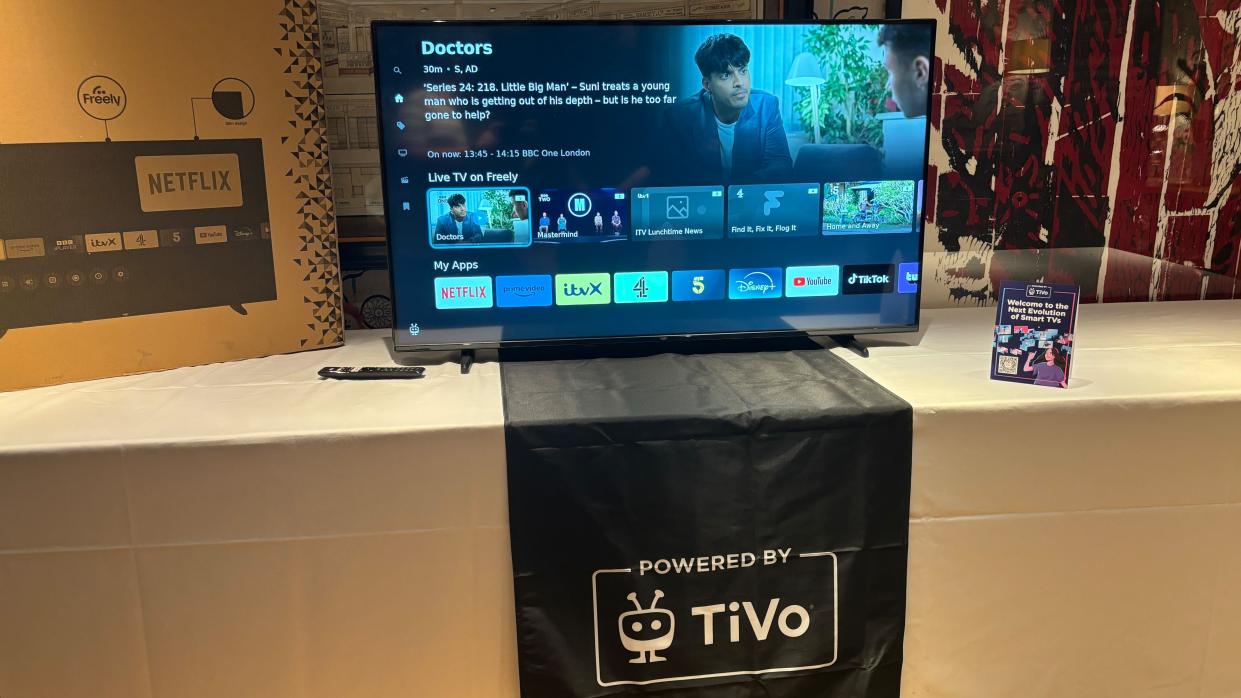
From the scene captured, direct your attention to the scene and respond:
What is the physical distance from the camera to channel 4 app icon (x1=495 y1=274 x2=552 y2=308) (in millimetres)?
1724

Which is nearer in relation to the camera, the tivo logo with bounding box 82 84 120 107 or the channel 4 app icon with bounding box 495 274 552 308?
the tivo logo with bounding box 82 84 120 107

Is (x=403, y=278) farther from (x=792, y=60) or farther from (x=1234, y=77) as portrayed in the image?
(x=1234, y=77)

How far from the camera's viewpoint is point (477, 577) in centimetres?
144

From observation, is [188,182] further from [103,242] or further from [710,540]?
[710,540]

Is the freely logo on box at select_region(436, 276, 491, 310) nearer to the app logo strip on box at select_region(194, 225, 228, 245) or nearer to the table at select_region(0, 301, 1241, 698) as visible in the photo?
the table at select_region(0, 301, 1241, 698)

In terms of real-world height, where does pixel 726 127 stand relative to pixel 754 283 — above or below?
above

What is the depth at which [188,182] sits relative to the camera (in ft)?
5.33

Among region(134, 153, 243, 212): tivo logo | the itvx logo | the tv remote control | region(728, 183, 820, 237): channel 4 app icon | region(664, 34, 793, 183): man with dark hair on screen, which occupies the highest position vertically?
region(664, 34, 793, 183): man with dark hair on screen

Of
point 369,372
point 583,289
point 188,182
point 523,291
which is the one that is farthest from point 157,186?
point 583,289

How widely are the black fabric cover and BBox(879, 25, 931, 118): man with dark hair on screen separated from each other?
638mm

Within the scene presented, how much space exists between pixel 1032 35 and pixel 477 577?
6.12 feet

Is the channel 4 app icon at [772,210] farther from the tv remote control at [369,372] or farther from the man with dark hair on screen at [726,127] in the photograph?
the tv remote control at [369,372]

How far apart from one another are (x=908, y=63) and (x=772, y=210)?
405mm

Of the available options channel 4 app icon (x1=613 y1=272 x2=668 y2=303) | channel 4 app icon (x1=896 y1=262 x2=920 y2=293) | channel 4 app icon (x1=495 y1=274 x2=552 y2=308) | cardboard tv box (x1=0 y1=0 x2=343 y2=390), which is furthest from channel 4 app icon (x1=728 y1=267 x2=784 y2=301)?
cardboard tv box (x1=0 y1=0 x2=343 y2=390)
